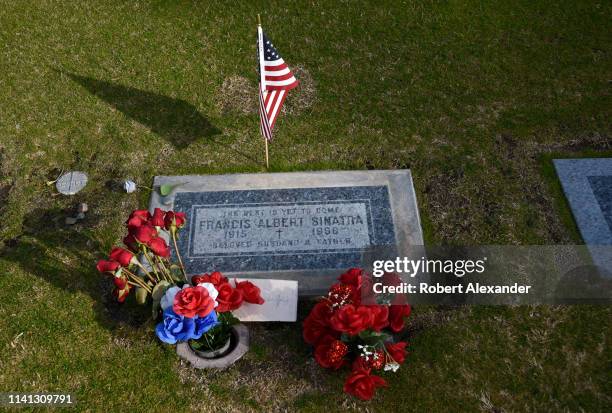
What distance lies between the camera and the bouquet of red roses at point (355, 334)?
5.16 meters

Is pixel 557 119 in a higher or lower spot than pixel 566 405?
higher

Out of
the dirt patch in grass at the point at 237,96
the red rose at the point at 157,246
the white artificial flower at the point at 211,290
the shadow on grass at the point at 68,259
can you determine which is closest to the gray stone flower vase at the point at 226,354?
the shadow on grass at the point at 68,259

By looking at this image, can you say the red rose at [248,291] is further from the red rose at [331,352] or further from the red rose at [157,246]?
the red rose at [157,246]

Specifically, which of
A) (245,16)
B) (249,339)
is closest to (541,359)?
(249,339)

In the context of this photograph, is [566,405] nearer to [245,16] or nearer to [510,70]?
[510,70]

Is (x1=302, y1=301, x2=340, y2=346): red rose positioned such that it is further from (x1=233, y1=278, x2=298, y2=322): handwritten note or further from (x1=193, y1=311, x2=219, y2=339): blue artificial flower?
(x1=193, y1=311, x2=219, y2=339): blue artificial flower

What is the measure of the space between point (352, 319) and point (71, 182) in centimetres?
542

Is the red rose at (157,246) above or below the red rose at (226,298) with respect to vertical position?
above

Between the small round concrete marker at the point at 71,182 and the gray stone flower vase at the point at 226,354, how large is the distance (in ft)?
10.9

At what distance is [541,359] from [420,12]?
788 centimetres

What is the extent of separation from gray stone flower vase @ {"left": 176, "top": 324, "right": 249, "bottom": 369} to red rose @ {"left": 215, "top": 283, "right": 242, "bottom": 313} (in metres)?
0.93

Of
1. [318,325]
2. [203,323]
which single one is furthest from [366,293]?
[203,323]

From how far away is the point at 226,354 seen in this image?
6.25m

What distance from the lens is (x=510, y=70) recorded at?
9898 mm
